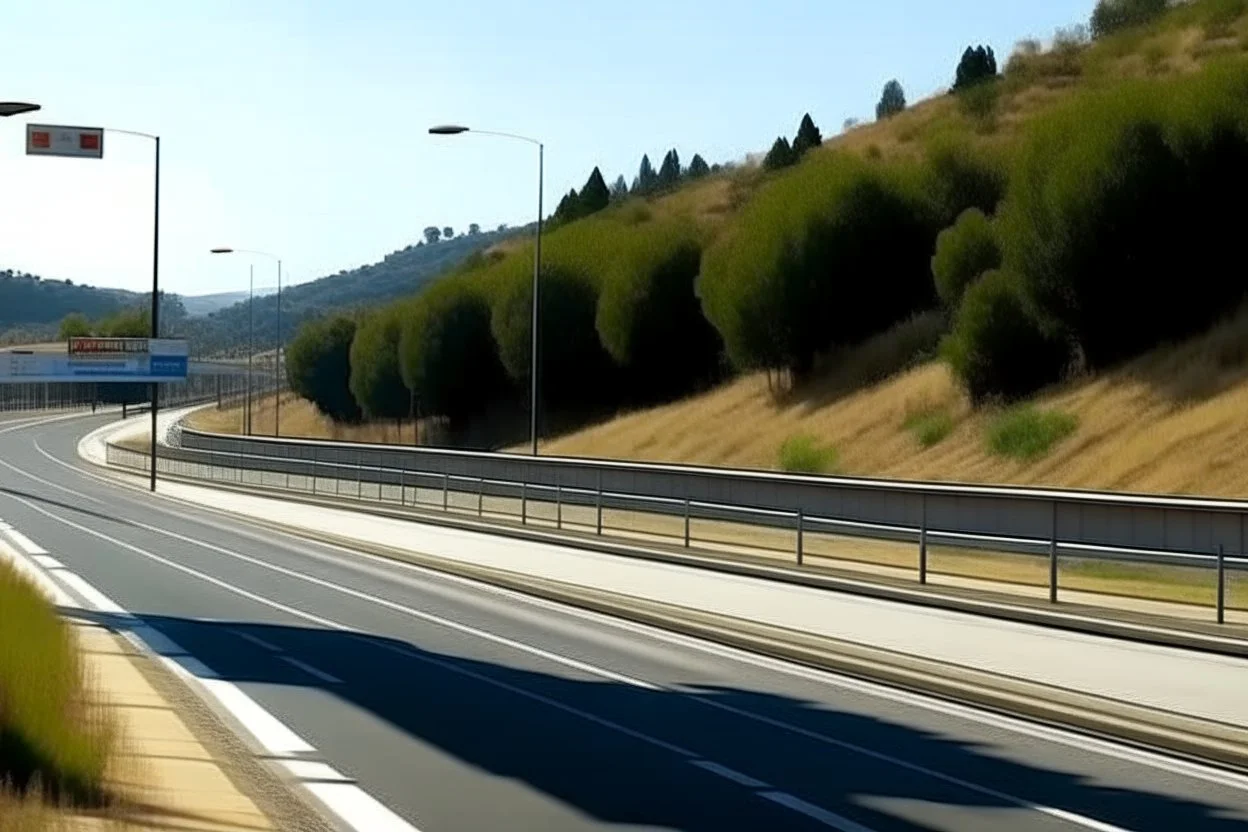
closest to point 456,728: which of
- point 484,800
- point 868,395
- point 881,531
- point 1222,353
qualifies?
point 484,800

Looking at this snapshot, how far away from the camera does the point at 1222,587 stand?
21906 millimetres

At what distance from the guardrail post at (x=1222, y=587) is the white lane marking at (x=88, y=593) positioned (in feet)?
43.9

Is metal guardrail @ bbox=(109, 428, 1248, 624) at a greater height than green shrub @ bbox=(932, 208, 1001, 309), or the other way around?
green shrub @ bbox=(932, 208, 1001, 309)

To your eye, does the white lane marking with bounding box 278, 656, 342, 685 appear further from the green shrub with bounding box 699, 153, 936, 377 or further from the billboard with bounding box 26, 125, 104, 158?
the green shrub with bounding box 699, 153, 936, 377

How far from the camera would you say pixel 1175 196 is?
58.2 m

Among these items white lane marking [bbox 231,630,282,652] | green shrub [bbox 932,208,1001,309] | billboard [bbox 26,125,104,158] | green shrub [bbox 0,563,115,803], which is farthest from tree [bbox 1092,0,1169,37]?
green shrub [bbox 0,563,115,803]

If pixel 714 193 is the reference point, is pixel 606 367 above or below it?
below

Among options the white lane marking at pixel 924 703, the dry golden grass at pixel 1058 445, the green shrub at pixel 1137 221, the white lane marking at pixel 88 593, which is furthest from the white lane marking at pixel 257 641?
the green shrub at pixel 1137 221

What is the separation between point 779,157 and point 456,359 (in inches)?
1540

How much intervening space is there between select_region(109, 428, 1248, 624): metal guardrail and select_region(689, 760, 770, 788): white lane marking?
878cm

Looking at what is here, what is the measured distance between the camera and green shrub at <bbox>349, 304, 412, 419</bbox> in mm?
110688

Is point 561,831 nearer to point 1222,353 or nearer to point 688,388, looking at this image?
point 1222,353

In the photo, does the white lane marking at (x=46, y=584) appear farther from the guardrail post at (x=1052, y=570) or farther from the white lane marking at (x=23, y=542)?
the guardrail post at (x=1052, y=570)

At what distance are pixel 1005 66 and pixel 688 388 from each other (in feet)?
154
